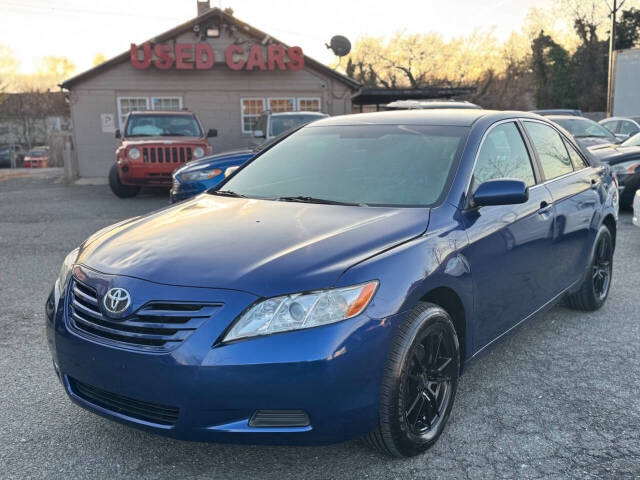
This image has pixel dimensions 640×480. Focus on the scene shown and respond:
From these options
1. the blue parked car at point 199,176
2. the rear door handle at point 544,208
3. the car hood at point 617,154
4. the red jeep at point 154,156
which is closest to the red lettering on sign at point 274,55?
the red jeep at point 154,156

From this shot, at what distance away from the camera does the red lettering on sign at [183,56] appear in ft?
66.4

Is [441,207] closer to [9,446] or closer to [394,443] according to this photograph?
[394,443]

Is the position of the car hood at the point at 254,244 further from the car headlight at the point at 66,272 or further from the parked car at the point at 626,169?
the parked car at the point at 626,169

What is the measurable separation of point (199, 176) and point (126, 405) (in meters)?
5.95

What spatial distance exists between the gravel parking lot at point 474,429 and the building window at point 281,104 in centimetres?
1718

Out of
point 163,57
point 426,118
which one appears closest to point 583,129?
point 426,118

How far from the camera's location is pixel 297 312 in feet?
8.21

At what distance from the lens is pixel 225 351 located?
243cm

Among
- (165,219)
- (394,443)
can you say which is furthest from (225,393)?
(165,219)

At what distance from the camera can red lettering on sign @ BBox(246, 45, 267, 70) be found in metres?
20.6

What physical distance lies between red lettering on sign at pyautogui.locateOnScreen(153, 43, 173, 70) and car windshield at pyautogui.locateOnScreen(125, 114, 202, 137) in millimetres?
6595

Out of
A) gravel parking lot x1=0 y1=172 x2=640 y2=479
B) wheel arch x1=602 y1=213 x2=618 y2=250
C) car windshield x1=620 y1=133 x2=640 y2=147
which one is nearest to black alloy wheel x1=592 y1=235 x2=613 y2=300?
wheel arch x1=602 y1=213 x2=618 y2=250

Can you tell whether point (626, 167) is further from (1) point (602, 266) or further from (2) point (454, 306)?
(2) point (454, 306)

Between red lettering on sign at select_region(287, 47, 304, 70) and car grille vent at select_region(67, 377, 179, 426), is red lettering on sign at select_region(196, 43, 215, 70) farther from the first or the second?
car grille vent at select_region(67, 377, 179, 426)
